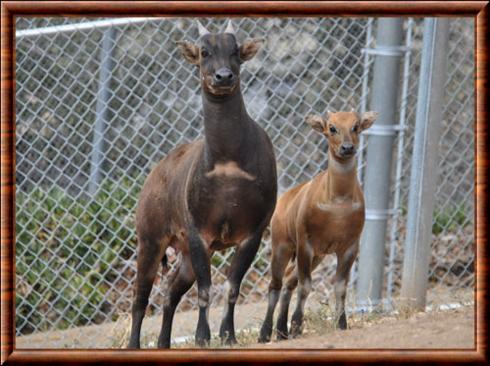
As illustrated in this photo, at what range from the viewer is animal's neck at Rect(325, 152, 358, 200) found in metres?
5.83

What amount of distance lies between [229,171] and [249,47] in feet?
2.25

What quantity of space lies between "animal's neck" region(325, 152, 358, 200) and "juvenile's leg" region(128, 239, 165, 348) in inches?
43.5

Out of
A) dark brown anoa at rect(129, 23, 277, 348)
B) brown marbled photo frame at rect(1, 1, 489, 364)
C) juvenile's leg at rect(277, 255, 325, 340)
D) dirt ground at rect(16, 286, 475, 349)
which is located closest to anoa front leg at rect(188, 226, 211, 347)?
dark brown anoa at rect(129, 23, 277, 348)

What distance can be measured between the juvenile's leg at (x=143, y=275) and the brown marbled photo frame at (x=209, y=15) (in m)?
1.60

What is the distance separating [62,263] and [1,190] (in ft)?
12.1

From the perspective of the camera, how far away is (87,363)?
4.14 meters

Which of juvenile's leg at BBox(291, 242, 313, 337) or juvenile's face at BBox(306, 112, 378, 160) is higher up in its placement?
juvenile's face at BBox(306, 112, 378, 160)

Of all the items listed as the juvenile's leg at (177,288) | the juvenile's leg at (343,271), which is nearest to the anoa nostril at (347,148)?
the juvenile's leg at (343,271)

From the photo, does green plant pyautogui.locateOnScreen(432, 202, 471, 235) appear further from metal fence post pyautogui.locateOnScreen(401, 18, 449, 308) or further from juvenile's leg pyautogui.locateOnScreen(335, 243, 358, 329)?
juvenile's leg pyautogui.locateOnScreen(335, 243, 358, 329)

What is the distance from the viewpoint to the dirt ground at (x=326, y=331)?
4.48 meters

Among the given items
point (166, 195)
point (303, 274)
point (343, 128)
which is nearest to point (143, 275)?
point (166, 195)

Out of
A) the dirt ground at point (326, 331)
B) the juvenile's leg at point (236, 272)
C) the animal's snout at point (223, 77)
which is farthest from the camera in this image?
the juvenile's leg at point (236, 272)

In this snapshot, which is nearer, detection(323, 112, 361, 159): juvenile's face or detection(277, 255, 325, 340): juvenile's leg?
detection(323, 112, 361, 159): juvenile's face

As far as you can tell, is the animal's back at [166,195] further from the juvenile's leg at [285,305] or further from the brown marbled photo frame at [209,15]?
the brown marbled photo frame at [209,15]
